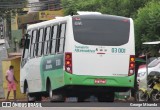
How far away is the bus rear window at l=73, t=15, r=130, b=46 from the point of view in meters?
17.7

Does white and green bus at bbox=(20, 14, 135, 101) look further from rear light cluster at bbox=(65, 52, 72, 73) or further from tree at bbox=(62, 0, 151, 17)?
tree at bbox=(62, 0, 151, 17)

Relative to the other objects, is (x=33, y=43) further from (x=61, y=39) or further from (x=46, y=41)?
(x=61, y=39)

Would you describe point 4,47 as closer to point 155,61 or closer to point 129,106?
point 155,61

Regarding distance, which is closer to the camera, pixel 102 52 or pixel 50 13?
pixel 102 52

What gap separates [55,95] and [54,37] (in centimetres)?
190

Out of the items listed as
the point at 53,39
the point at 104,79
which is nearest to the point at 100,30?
the point at 104,79

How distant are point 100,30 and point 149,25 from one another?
9.84m

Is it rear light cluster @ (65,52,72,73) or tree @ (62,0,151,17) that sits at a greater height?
tree @ (62,0,151,17)

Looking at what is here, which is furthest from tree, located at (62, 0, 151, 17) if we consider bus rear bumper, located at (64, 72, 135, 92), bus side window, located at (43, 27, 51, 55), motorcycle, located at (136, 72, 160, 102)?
bus rear bumper, located at (64, 72, 135, 92)

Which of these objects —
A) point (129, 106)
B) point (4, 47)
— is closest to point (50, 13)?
point (4, 47)

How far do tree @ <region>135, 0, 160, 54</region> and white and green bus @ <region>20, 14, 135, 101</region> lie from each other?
8.34 m

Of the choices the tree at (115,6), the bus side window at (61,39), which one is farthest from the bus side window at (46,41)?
the tree at (115,6)

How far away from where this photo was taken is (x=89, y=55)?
17672 millimetres

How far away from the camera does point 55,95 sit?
1873 centimetres
